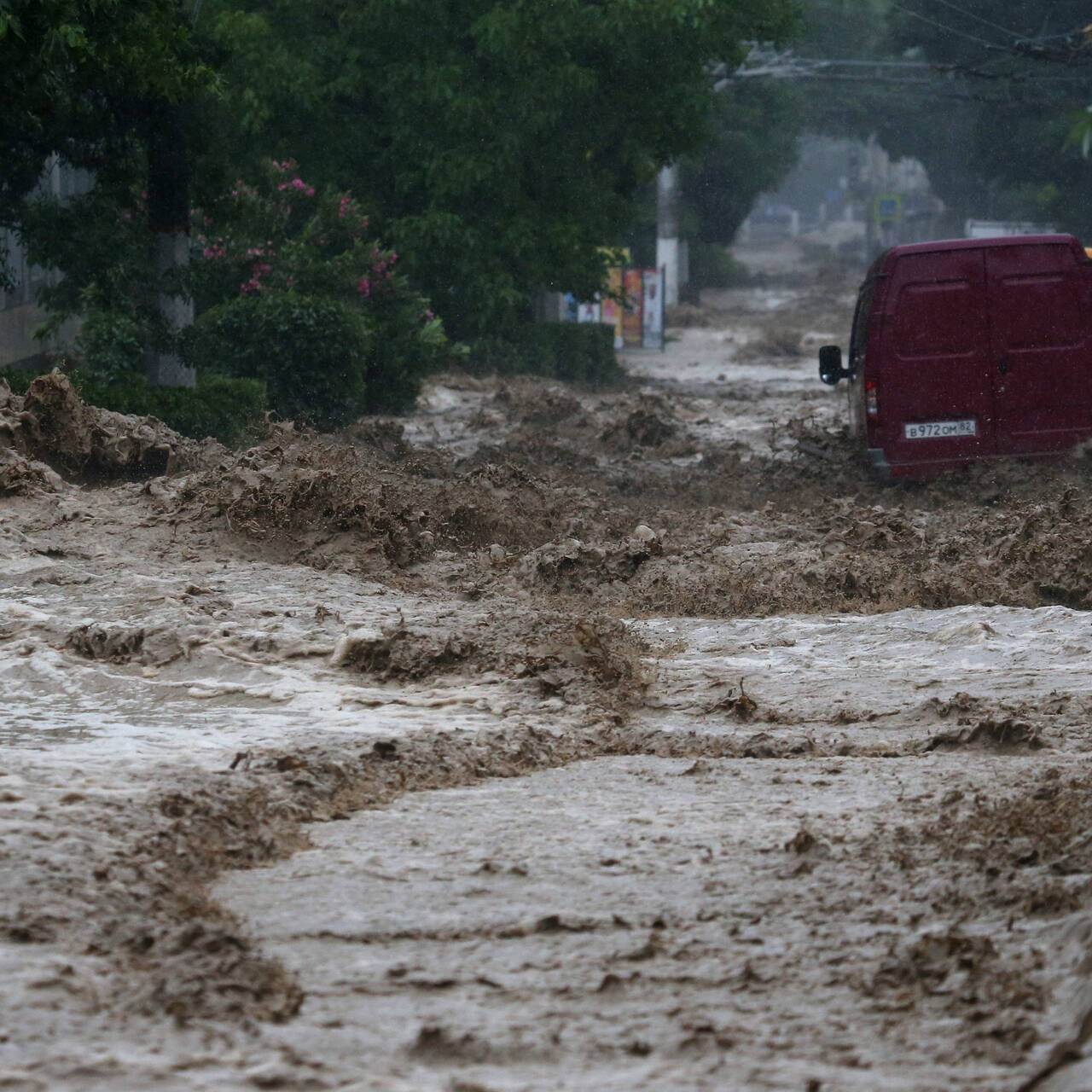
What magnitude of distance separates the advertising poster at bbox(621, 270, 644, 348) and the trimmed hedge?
4.93 metres

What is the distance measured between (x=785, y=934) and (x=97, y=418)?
9216 mm

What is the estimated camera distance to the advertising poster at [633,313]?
34406 mm

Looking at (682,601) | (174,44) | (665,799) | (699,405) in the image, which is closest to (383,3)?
(699,405)

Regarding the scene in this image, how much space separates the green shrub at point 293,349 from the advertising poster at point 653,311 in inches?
690

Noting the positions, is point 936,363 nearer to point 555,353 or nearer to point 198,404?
point 198,404

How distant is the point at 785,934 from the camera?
3.88m

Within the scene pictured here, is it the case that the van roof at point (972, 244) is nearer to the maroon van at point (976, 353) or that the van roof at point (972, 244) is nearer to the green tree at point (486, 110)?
the maroon van at point (976, 353)

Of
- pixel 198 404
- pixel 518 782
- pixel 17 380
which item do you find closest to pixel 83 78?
pixel 17 380

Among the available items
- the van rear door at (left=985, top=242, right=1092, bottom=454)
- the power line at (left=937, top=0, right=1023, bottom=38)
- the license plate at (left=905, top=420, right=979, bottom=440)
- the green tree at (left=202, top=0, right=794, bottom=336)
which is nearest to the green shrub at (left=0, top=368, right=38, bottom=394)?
the license plate at (left=905, top=420, right=979, bottom=440)

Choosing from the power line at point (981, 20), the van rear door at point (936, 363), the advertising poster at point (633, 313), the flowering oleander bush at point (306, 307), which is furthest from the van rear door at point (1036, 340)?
the power line at point (981, 20)

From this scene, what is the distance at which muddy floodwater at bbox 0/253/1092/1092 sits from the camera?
10.7 feet

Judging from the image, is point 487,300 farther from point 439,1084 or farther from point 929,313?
point 439,1084

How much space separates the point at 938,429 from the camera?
12.7 meters

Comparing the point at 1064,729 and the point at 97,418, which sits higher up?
the point at 97,418
